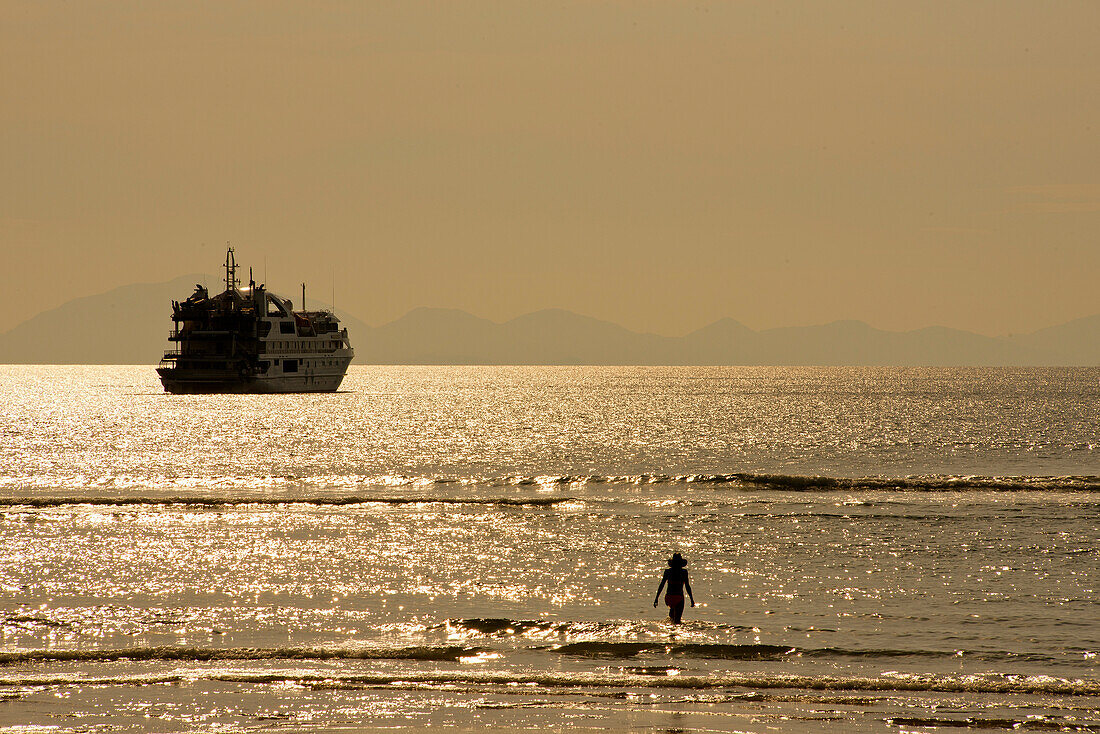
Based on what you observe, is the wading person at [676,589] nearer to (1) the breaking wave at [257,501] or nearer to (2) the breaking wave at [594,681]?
(2) the breaking wave at [594,681]

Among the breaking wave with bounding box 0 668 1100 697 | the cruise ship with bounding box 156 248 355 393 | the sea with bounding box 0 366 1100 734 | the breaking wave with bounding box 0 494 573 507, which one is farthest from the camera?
the cruise ship with bounding box 156 248 355 393

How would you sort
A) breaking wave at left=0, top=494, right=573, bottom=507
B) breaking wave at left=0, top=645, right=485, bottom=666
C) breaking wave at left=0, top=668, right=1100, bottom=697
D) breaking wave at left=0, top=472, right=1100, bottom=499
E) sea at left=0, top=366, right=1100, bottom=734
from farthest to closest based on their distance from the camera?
1. breaking wave at left=0, top=472, right=1100, bottom=499
2. breaking wave at left=0, top=494, right=573, bottom=507
3. breaking wave at left=0, top=645, right=485, bottom=666
4. breaking wave at left=0, top=668, right=1100, bottom=697
5. sea at left=0, top=366, right=1100, bottom=734

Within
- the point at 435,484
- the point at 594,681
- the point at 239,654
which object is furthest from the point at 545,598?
the point at 435,484

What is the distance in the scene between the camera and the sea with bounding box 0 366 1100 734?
54.1 ft

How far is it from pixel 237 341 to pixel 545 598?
367 ft

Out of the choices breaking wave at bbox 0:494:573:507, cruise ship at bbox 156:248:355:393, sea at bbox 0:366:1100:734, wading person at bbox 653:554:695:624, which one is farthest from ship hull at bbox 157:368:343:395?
wading person at bbox 653:554:695:624

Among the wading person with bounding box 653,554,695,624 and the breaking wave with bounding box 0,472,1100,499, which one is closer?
the wading person with bounding box 653,554,695,624

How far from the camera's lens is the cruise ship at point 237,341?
129125 mm

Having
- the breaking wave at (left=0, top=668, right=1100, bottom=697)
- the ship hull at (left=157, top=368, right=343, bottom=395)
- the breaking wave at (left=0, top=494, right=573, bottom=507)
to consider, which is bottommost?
the breaking wave at (left=0, top=668, right=1100, bottom=697)

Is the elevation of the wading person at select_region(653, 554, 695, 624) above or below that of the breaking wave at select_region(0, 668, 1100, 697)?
above

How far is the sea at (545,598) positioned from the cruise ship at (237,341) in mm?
66411

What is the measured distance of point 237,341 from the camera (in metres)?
130

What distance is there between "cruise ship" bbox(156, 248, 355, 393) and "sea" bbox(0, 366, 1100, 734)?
218ft

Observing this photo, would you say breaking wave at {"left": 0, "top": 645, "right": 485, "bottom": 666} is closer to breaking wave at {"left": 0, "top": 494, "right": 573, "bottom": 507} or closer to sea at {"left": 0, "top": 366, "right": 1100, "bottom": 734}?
sea at {"left": 0, "top": 366, "right": 1100, "bottom": 734}
